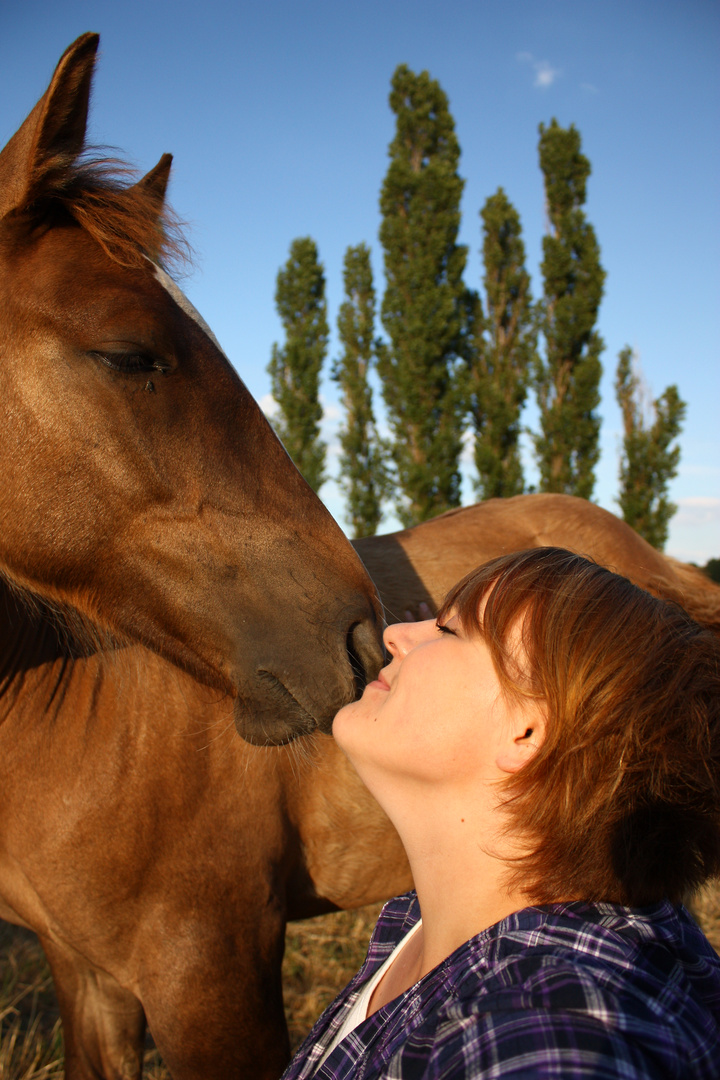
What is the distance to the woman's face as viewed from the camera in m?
1.04

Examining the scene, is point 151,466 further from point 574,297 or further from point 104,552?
point 574,297

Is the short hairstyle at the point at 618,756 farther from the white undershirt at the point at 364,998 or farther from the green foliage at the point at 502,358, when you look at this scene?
the green foliage at the point at 502,358

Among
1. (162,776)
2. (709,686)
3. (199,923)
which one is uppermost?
(709,686)

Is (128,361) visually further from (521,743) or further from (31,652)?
(521,743)

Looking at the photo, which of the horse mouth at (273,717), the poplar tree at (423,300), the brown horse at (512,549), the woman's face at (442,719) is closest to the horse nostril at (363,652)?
the horse mouth at (273,717)

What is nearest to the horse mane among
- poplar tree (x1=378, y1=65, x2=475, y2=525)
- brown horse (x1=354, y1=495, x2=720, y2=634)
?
brown horse (x1=354, y1=495, x2=720, y2=634)

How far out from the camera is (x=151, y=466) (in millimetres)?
1661

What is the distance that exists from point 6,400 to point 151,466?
0.41 m

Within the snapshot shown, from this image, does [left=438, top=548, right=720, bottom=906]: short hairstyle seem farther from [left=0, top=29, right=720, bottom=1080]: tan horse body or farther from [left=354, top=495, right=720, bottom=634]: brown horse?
[left=354, top=495, right=720, bottom=634]: brown horse

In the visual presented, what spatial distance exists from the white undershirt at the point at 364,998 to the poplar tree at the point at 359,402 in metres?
19.3

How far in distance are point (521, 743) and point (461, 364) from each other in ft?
67.7

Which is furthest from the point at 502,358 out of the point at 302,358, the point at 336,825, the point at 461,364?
the point at 336,825

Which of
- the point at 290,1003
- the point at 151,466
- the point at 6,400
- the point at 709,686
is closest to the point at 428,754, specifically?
the point at 709,686

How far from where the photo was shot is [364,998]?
1.21m
